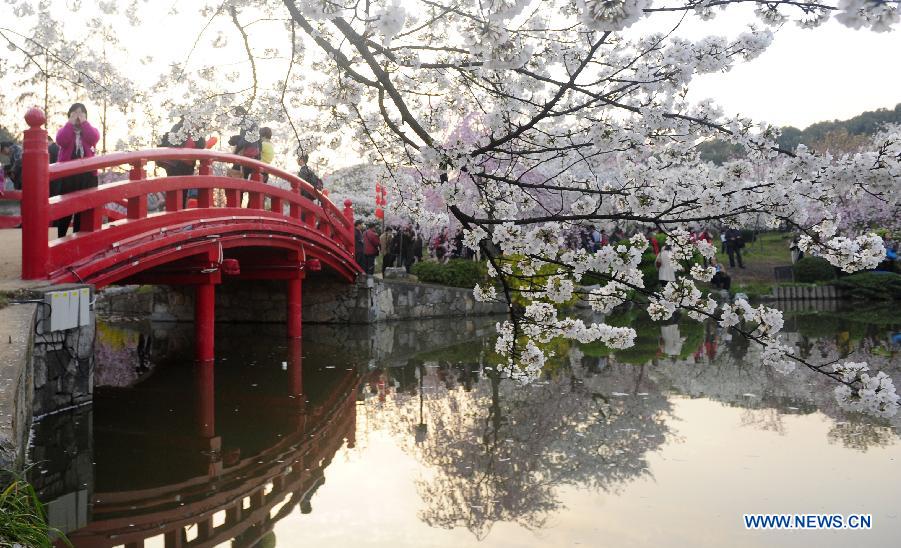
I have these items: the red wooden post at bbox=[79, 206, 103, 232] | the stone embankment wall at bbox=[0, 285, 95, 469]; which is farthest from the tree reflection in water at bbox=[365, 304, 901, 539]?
the red wooden post at bbox=[79, 206, 103, 232]

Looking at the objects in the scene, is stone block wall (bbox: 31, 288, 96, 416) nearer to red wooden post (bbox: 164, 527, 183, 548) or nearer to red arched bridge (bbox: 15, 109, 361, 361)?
red arched bridge (bbox: 15, 109, 361, 361)

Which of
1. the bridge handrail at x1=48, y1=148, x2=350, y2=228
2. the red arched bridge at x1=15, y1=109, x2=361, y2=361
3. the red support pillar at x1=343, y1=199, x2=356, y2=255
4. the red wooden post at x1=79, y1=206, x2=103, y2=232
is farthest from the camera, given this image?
the red support pillar at x1=343, y1=199, x2=356, y2=255

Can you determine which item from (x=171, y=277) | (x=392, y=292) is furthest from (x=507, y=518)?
(x=392, y=292)

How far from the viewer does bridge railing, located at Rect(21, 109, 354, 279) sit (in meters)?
5.41

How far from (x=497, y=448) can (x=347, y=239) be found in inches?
314

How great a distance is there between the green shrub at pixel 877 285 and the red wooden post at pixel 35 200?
19.0 metres

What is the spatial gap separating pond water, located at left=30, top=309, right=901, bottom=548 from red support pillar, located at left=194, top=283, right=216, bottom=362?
0.33 m

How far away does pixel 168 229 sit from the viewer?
6.97 metres

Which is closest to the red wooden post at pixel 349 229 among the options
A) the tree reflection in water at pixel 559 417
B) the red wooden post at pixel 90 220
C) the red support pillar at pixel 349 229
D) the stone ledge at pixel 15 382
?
the red support pillar at pixel 349 229

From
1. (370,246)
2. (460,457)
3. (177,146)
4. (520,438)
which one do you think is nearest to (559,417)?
(520,438)

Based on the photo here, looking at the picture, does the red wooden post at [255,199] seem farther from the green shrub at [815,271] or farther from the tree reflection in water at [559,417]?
the green shrub at [815,271]

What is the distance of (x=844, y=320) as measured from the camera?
13492mm

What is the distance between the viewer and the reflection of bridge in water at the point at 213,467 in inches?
133

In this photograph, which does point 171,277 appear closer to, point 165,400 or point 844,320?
point 165,400
